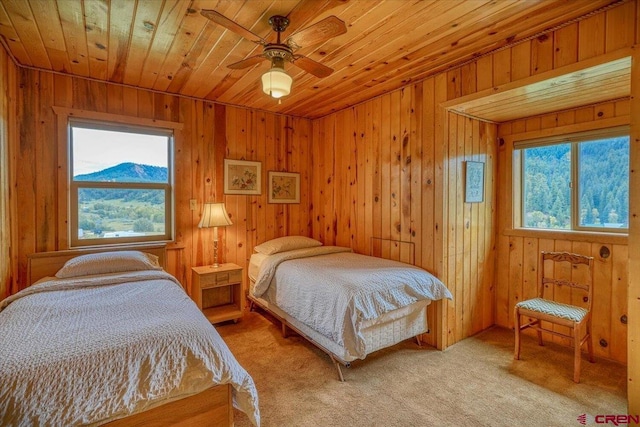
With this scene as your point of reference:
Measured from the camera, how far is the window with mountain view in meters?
3.02

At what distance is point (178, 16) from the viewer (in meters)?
1.95

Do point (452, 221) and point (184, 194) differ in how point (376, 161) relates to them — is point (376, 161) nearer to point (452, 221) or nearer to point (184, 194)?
point (452, 221)

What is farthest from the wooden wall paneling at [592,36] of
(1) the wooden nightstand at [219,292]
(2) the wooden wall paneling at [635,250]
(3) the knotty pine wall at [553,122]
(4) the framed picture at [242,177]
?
(1) the wooden nightstand at [219,292]

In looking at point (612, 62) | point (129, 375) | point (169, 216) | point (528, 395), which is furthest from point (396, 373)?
point (169, 216)

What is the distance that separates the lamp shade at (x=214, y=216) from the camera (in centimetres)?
337

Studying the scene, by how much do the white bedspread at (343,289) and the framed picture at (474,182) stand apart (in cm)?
93

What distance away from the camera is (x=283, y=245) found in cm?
361

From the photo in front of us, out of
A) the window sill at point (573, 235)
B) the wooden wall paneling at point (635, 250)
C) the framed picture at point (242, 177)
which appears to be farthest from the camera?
the framed picture at point (242, 177)

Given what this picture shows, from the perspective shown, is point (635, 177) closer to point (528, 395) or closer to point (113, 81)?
point (528, 395)

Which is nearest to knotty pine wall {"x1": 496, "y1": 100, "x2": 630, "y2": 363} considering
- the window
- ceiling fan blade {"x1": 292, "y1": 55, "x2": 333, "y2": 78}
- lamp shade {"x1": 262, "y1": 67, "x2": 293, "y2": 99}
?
the window

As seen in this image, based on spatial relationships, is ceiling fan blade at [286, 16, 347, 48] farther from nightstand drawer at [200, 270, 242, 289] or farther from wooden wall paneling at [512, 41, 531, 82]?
nightstand drawer at [200, 270, 242, 289]

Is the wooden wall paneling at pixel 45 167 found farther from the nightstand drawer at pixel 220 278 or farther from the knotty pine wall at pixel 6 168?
the nightstand drawer at pixel 220 278

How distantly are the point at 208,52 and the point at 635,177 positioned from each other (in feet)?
9.84

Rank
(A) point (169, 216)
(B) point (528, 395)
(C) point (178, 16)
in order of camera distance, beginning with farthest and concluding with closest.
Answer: (A) point (169, 216), (B) point (528, 395), (C) point (178, 16)
